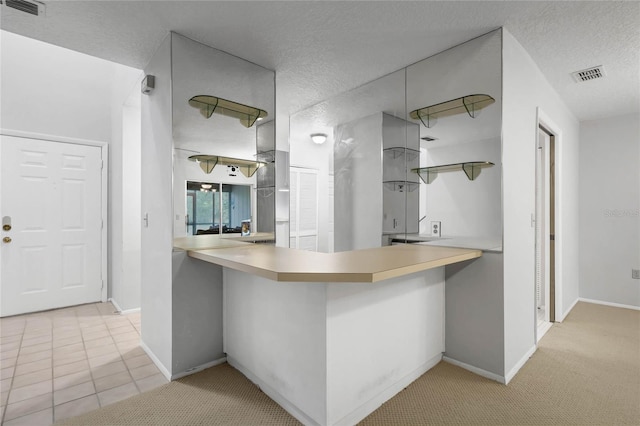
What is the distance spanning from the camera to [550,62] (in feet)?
8.63

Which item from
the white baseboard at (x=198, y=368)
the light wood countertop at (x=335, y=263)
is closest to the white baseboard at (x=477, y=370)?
the light wood countertop at (x=335, y=263)

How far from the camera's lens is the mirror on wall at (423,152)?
7.39ft

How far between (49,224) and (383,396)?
4.08 m

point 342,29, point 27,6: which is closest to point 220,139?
point 342,29

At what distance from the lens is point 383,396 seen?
196 cm

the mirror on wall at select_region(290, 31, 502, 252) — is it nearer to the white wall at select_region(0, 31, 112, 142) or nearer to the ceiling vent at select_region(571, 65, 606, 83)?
the ceiling vent at select_region(571, 65, 606, 83)

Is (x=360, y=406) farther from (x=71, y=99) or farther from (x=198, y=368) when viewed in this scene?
(x=71, y=99)

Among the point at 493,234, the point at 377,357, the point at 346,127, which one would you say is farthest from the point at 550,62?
the point at 377,357

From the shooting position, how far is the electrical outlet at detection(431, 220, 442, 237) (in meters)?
2.53

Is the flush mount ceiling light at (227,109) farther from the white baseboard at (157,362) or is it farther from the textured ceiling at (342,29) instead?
the white baseboard at (157,362)

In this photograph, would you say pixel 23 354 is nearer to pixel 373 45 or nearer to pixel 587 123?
pixel 373 45

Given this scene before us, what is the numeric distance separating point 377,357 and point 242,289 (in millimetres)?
1013

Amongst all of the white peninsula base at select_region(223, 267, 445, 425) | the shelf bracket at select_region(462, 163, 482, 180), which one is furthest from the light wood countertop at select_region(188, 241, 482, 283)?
the shelf bracket at select_region(462, 163, 482, 180)

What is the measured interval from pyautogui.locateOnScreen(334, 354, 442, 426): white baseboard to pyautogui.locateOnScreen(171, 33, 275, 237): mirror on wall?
1.49m
